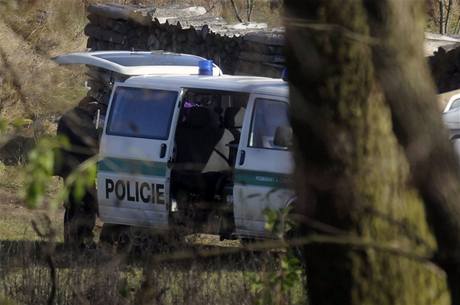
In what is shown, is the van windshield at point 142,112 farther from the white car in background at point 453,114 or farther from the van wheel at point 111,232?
the white car in background at point 453,114

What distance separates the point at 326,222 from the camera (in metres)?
3.96

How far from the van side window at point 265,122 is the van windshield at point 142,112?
92cm

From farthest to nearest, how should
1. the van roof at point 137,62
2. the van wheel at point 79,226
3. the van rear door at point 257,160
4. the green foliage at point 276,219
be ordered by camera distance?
the van roof at point 137,62
the van rear door at point 257,160
the van wheel at point 79,226
the green foliage at point 276,219

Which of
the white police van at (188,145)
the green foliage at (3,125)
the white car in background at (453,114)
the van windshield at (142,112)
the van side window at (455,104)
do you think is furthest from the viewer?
the van windshield at (142,112)

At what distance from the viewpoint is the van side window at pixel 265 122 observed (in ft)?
34.2

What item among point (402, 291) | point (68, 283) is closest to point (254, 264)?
point (68, 283)

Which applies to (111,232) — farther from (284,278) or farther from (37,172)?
(37,172)

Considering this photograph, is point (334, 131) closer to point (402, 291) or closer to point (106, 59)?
point (402, 291)

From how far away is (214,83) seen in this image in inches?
427

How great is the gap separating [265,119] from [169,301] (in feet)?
13.5

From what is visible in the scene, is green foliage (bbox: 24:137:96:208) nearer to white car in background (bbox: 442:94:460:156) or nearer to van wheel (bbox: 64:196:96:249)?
van wheel (bbox: 64:196:96:249)

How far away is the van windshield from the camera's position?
432 inches

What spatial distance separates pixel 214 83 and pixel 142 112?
2.66ft

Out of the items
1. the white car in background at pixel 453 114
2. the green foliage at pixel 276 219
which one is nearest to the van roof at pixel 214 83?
the white car in background at pixel 453 114
